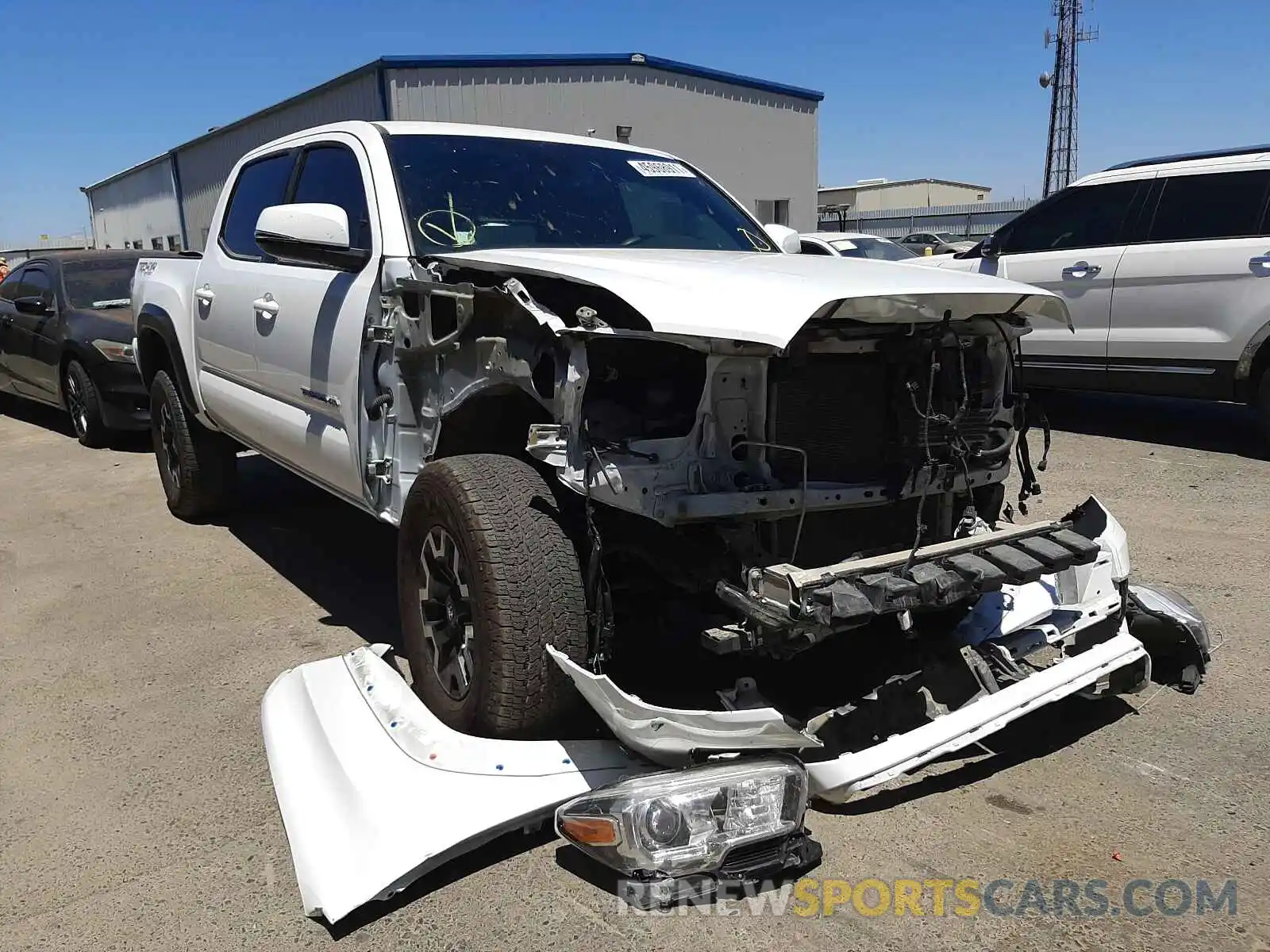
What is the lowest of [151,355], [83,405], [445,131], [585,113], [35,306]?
[83,405]

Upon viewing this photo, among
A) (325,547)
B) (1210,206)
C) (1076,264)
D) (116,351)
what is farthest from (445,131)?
(1210,206)

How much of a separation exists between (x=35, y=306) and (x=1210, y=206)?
9.31 meters

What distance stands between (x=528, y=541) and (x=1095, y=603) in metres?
→ 1.87

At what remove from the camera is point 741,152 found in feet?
76.7

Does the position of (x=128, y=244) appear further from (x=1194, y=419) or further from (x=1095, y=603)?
(x=1095, y=603)

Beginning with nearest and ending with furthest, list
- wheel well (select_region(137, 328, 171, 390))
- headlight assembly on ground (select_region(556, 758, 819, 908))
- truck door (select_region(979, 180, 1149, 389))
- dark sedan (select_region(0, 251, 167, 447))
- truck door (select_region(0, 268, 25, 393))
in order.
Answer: headlight assembly on ground (select_region(556, 758, 819, 908)) → wheel well (select_region(137, 328, 171, 390)) → truck door (select_region(979, 180, 1149, 389)) → dark sedan (select_region(0, 251, 167, 447)) → truck door (select_region(0, 268, 25, 393))

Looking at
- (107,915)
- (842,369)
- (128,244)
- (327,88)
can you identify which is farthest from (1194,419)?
(128,244)

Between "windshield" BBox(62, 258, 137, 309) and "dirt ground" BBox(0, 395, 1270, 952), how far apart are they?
4331mm

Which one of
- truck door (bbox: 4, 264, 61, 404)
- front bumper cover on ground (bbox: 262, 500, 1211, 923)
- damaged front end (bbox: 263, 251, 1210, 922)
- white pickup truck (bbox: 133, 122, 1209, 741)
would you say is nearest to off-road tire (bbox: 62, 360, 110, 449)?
truck door (bbox: 4, 264, 61, 404)

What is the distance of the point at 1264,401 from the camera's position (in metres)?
6.64

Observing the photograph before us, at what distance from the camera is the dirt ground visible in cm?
241

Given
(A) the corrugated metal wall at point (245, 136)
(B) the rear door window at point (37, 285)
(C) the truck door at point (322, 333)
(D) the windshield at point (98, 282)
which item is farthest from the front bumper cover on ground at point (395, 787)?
(A) the corrugated metal wall at point (245, 136)

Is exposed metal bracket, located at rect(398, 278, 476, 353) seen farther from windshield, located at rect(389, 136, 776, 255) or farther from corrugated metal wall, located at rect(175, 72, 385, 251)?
corrugated metal wall, located at rect(175, 72, 385, 251)

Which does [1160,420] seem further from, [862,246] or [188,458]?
[188,458]
